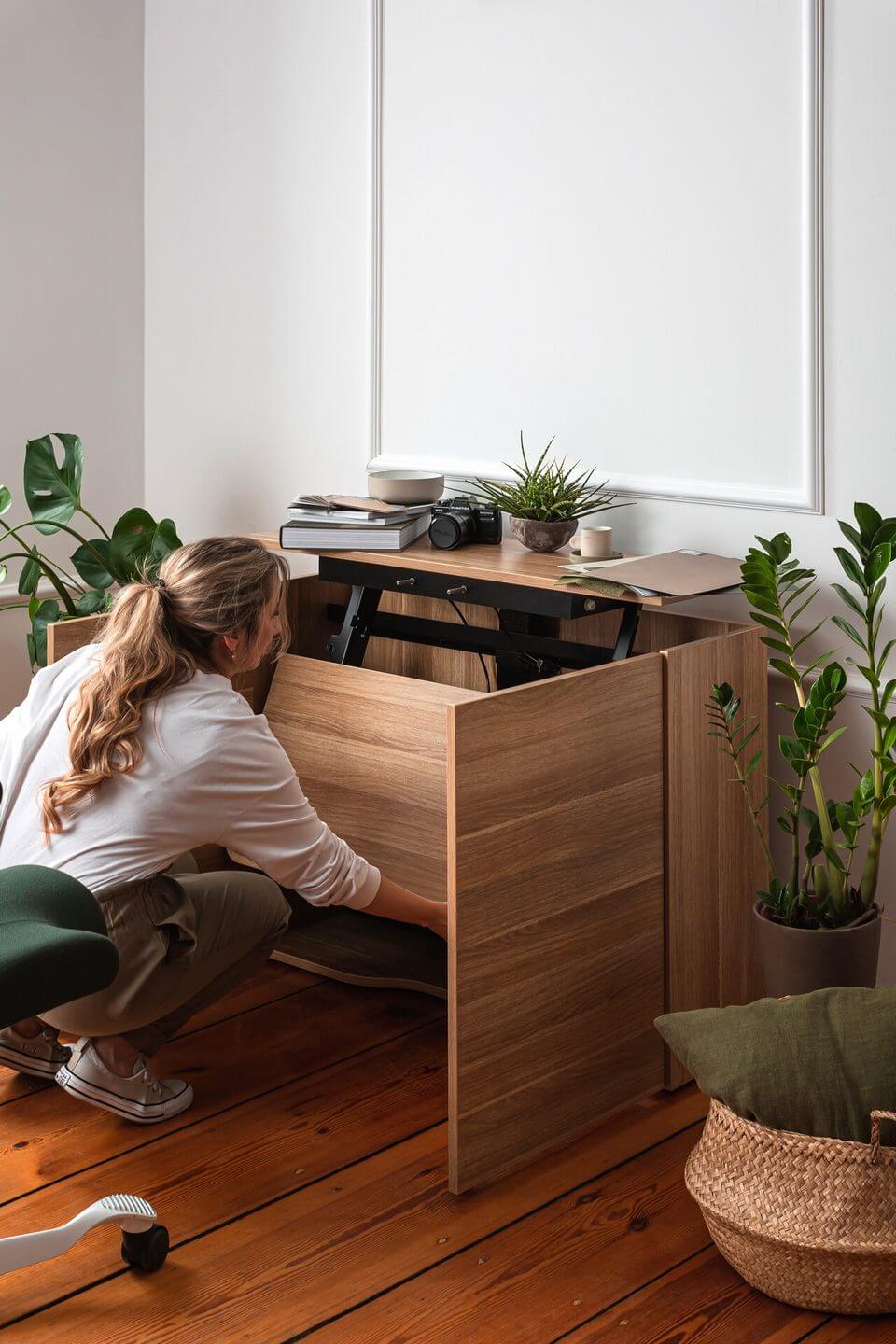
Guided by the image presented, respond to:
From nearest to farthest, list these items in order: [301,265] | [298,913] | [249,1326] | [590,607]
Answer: [249,1326] → [590,607] → [298,913] → [301,265]

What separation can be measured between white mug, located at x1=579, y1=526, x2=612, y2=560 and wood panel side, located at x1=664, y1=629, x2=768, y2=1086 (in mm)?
303

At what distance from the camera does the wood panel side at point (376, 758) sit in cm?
249

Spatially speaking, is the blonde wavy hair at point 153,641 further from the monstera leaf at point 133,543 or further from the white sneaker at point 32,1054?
the monstera leaf at point 133,543

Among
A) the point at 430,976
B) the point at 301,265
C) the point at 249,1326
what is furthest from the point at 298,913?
the point at 301,265

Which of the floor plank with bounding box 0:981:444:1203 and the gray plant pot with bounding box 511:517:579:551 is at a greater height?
the gray plant pot with bounding box 511:517:579:551

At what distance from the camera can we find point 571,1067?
2.23 m

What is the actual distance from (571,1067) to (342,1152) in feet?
1.26

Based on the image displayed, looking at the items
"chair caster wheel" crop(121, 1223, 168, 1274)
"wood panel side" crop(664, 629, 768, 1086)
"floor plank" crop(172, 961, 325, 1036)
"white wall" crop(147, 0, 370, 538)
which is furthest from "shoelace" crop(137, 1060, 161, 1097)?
"white wall" crop(147, 0, 370, 538)

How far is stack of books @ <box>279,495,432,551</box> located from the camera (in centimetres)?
273

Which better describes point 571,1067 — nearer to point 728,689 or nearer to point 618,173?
point 728,689

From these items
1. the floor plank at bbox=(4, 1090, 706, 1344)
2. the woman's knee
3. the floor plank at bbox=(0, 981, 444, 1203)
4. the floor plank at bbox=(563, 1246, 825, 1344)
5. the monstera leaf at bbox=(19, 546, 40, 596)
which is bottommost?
the floor plank at bbox=(563, 1246, 825, 1344)

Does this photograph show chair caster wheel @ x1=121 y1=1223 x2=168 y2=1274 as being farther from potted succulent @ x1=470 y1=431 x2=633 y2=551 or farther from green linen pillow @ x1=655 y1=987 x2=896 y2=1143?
potted succulent @ x1=470 y1=431 x2=633 y2=551

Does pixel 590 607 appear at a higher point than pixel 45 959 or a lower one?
higher

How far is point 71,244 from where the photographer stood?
11.5ft
